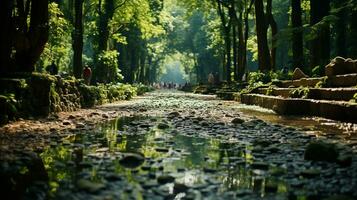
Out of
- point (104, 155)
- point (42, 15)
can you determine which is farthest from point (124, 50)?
point (104, 155)

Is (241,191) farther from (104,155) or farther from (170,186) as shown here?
(104,155)

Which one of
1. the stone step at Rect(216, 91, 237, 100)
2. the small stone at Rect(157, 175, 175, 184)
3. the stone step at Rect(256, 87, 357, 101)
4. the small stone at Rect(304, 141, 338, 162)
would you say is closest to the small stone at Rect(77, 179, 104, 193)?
the small stone at Rect(157, 175, 175, 184)

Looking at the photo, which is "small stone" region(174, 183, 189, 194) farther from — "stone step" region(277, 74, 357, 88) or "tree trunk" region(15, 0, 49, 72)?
"tree trunk" region(15, 0, 49, 72)

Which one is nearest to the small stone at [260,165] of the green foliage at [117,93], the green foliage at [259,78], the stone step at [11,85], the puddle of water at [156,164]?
the puddle of water at [156,164]

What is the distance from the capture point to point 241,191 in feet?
11.0

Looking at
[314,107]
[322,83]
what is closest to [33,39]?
[314,107]

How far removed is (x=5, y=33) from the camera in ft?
Result: 30.3

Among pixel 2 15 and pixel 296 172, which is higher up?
pixel 2 15

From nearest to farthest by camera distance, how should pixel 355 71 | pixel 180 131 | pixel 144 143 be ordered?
1. pixel 144 143
2. pixel 180 131
3. pixel 355 71

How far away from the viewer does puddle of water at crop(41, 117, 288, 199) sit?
3.54m

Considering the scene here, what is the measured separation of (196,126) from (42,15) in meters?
5.53

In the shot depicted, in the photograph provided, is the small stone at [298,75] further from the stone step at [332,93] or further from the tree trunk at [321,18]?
the tree trunk at [321,18]

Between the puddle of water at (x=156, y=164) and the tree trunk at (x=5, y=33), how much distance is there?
3929 millimetres

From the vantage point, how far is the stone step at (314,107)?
8352 mm
